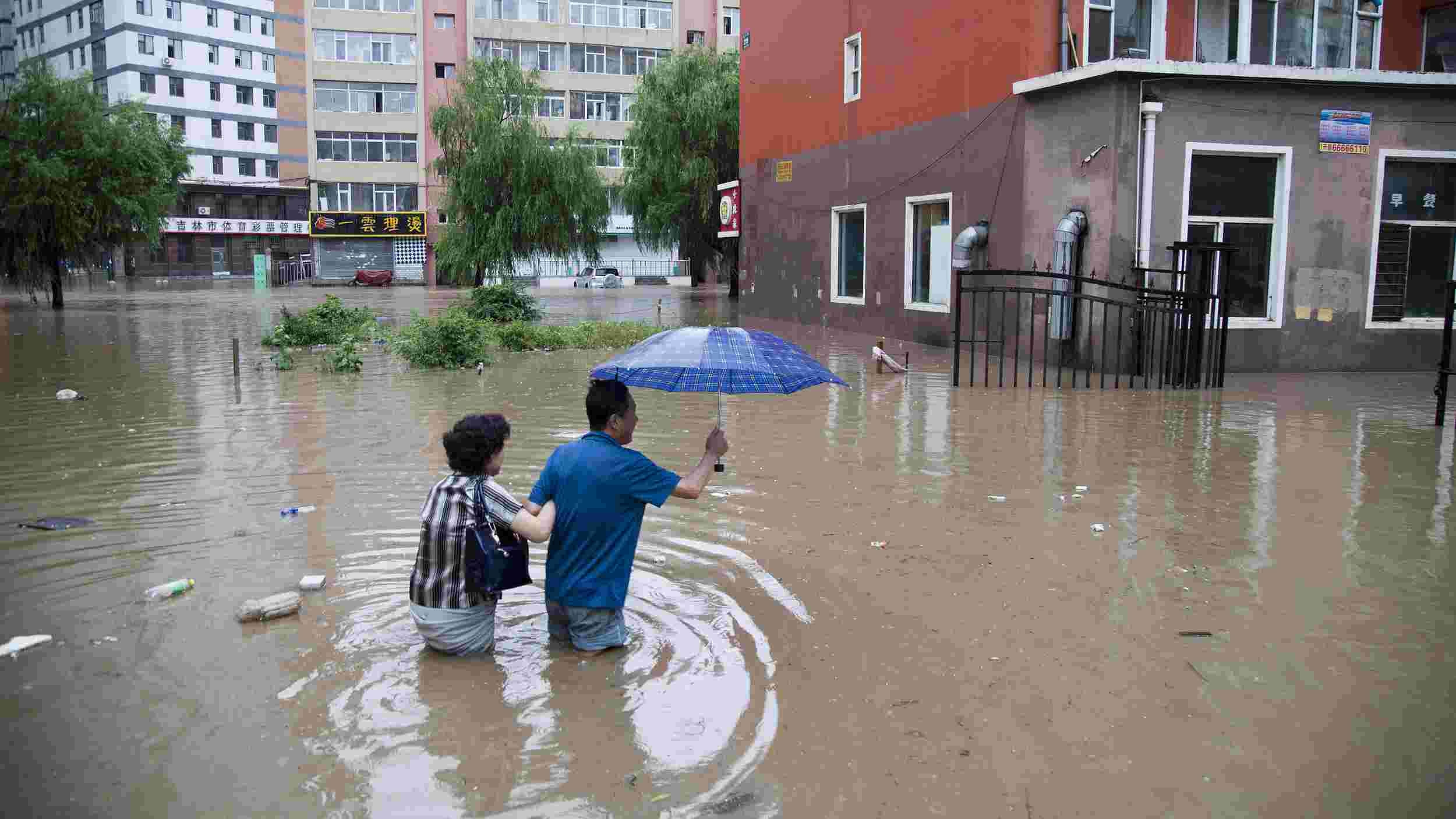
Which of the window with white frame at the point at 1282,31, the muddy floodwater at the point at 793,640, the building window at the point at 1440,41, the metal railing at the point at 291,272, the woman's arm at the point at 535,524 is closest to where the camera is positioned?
the muddy floodwater at the point at 793,640

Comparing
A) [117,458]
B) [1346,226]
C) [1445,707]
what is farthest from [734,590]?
[1346,226]

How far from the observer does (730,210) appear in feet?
115

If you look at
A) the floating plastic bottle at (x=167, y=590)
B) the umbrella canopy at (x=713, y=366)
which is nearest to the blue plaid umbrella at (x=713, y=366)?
the umbrella canopy at (x=713, y=366)

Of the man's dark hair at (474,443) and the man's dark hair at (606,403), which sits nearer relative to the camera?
the man's dark hair at (474,443)

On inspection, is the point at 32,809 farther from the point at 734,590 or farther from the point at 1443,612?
the point at 1443,612

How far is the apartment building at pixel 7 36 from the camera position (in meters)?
85.5

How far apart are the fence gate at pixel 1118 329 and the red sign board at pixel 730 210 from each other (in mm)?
16393

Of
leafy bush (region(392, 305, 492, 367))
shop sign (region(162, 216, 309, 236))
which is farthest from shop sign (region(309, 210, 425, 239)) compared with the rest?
leafy bush (region(392, 305, 492, 367))

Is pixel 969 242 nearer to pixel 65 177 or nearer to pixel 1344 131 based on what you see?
pixel 1344 131

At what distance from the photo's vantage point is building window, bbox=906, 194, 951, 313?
2161 cm

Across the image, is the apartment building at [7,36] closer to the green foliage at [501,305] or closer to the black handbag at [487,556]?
the green foliage at [501,305]

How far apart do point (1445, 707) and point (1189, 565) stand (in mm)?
2012

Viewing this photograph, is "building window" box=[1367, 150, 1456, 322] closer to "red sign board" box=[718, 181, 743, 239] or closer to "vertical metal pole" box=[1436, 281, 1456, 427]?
"vertical metal pole" box=[1436, 281, 1456, 427]

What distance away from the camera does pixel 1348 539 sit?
7.16m
